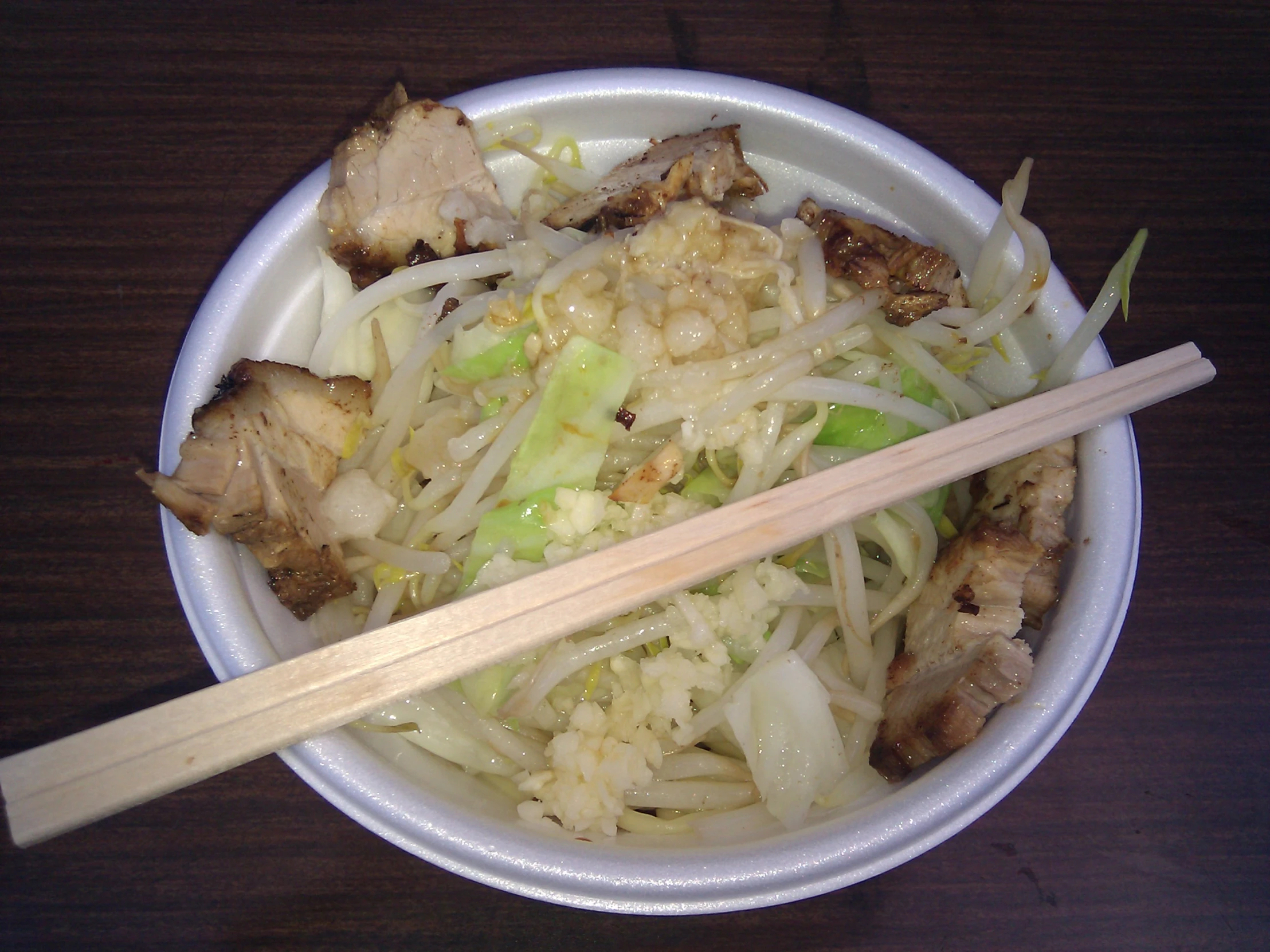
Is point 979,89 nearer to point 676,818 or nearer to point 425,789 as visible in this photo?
point 676,818

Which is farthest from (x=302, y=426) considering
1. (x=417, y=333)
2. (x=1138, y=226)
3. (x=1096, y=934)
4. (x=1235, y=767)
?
(x=1138, y=226)

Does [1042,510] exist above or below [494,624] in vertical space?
below

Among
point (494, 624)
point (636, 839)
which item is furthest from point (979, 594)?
point (494, 624)

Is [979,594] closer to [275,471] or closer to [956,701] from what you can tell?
[956,701]

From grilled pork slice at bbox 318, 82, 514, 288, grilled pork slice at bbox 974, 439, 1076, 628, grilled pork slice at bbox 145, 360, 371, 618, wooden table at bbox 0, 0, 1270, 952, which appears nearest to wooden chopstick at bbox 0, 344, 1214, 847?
grilled pork slice at bbox 974, 439, 1076, 628

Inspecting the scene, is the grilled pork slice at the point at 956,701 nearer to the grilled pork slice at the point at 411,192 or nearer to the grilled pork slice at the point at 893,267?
the grilled pork slice at the point at 893,267

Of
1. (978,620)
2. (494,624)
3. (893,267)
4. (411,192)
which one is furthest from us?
(411,192)

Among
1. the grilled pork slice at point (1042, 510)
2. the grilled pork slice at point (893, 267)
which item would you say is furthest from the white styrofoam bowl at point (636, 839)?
the grilled pork slice at point (893, 267)
